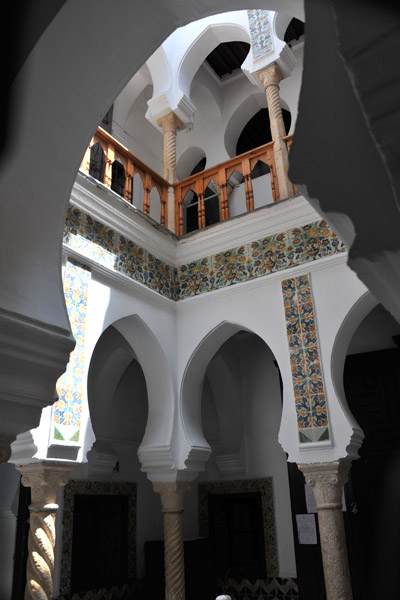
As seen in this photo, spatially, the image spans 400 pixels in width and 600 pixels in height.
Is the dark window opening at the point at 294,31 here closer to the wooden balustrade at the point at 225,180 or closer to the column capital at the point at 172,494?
the wooden balustrade at the point at 225,180

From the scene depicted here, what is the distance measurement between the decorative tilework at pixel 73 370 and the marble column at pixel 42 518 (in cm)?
26

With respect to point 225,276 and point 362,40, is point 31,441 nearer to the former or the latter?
point 225,276

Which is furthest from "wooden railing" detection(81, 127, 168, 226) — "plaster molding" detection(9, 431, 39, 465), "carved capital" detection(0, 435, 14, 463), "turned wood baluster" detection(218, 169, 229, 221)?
"carved capital" detection(0, 435, 14, 463)

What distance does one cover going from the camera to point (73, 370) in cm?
470

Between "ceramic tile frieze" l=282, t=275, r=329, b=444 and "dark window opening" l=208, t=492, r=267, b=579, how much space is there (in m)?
2.93

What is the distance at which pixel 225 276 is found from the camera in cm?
604

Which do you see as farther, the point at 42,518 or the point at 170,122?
the point at 170,122

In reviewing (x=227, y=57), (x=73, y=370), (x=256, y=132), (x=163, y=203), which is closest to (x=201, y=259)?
(x=163, y=203)

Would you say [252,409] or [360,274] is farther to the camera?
[252,409]

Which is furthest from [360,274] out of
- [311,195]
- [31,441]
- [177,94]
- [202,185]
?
→ [177,94]

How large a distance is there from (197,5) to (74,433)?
11.6 feet

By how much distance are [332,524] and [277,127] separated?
4.28 metres

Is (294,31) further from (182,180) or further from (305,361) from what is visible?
(305,361)

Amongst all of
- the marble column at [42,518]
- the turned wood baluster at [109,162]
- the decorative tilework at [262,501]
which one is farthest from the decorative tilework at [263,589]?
the turned wood baluster at [109,162]
